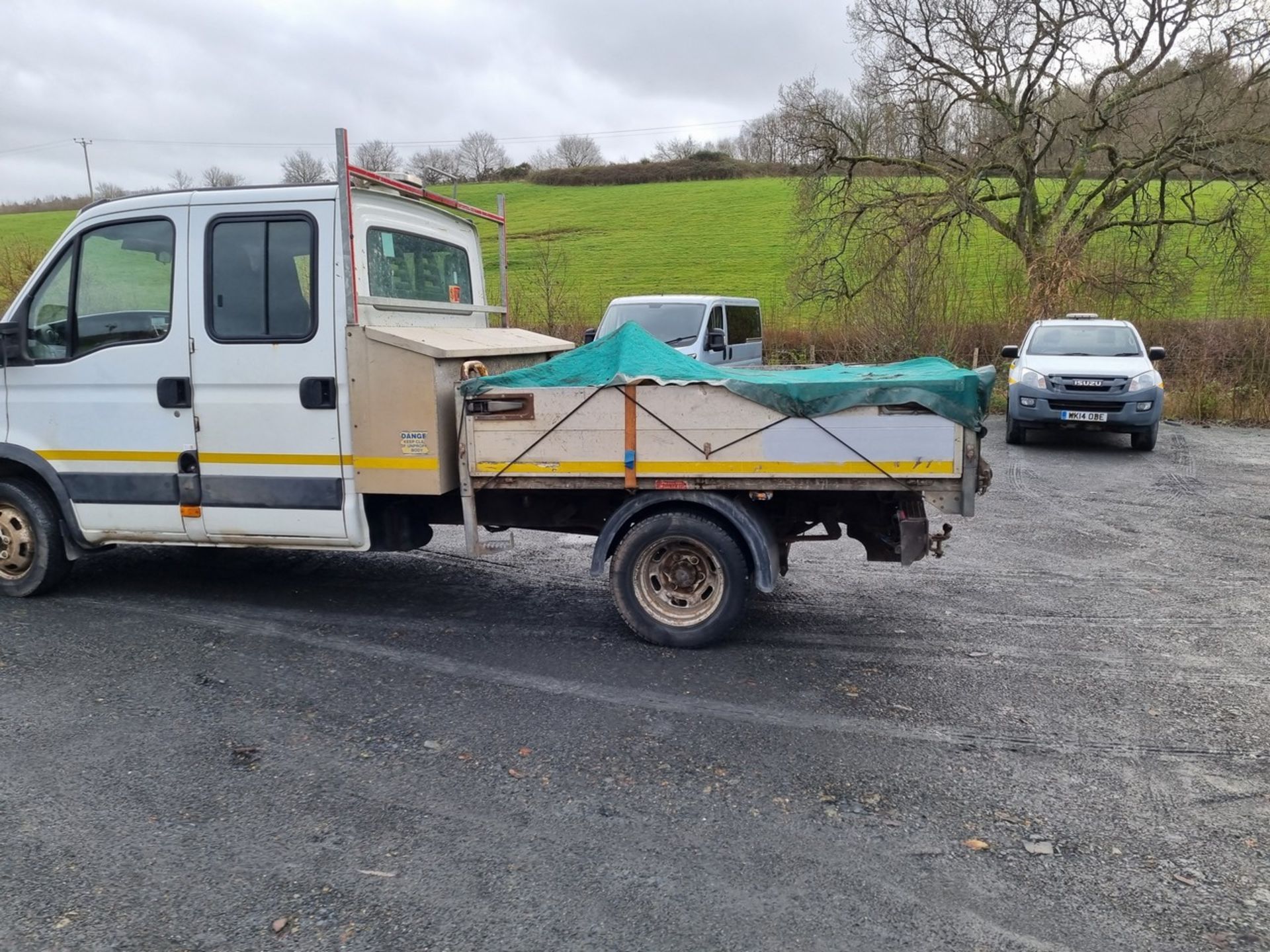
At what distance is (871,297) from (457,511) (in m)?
16.0

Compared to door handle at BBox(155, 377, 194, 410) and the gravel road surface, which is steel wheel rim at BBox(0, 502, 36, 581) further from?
door handle at BBox(155, 377, 194, 410)

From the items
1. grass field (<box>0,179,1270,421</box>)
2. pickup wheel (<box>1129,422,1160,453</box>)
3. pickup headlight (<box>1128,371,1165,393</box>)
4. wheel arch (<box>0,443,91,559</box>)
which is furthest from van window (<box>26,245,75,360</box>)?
pickup wheel (<box>1129,422,1160,453</box>)

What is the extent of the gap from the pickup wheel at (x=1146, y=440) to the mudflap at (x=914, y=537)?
9.09 metres

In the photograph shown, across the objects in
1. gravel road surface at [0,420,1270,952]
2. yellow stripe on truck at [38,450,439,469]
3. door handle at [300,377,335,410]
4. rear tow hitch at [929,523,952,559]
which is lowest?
gravel road surface at [0,420,1270,952]

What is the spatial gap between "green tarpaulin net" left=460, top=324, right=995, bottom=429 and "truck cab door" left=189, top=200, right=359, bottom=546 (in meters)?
0.95

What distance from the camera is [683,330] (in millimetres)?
13258

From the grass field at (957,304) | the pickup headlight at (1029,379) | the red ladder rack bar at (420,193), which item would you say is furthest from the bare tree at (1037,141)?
the red ladder rack bar at (420,193)

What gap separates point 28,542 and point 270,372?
7.23 ft

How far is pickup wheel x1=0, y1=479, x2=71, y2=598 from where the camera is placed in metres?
5.82

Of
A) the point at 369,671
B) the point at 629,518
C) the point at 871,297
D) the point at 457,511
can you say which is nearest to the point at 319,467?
the point at 457,511

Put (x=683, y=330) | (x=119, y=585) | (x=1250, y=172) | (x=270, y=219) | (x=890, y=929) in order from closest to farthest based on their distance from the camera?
(x=890, y=929) → (x=270, y=219) → (x=119, y=585) → (x=683, y=330) → (x=1250, y=172)

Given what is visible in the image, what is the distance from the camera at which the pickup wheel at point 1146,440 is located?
12211 millimetres

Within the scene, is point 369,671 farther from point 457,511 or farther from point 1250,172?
point 1250,172

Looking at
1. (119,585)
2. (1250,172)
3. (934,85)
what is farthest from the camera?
(934,85)
